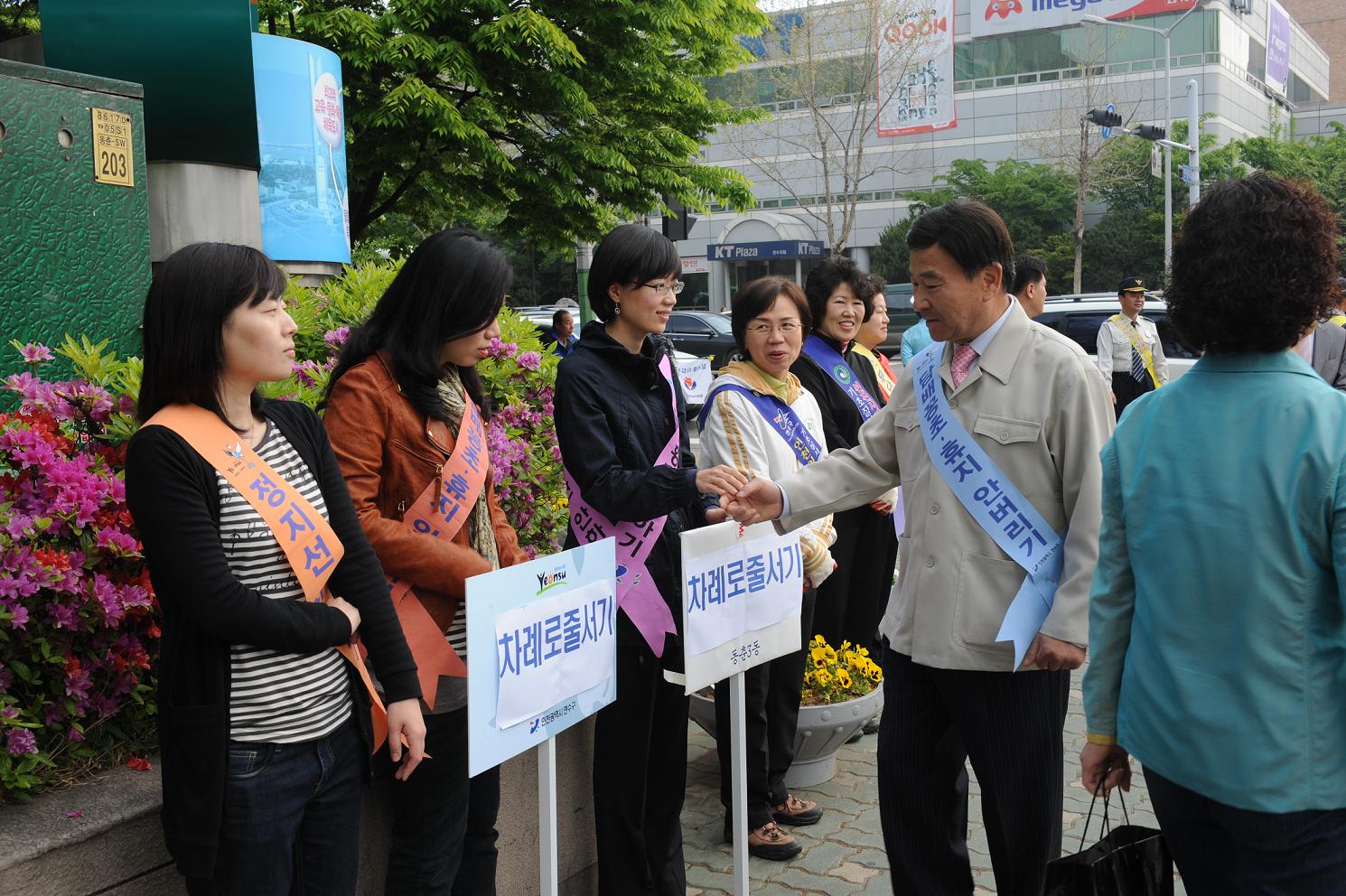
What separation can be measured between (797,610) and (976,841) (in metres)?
1.27

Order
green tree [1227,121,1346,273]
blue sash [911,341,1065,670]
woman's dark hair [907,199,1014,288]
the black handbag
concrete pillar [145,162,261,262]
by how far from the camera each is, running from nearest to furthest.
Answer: the black handbag
blue sash [911,341,1065,670]
woman's dark hair [907,199,1014,288]
concrete pillar [145,162,261,262]
green tree [1227,121,1346,273]

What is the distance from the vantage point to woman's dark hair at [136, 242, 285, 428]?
2.09 metres

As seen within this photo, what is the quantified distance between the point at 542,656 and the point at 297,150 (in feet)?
17.5

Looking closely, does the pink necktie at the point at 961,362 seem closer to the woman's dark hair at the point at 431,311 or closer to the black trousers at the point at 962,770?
the black trousers at the point at 962,770

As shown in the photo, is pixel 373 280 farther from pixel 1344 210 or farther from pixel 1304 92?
pixel 1304 92

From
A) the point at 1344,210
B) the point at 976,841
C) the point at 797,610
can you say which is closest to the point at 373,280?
the point at 797,610

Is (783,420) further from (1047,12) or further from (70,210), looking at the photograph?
(1047,12)

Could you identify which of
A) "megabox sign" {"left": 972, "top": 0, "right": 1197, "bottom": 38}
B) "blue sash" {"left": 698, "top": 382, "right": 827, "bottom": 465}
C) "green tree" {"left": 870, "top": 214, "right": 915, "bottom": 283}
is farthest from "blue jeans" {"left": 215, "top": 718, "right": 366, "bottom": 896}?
"megabox sign" {"left": 972, "top": 0, "right": 1197, "bottom": 38}

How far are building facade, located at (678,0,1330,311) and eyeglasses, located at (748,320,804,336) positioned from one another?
119 feet

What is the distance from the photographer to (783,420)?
416 centimetres

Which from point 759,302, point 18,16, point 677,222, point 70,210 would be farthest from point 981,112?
point 70,210

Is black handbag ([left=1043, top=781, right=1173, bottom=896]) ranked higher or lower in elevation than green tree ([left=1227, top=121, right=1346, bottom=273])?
lower

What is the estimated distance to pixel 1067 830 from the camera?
420 cm

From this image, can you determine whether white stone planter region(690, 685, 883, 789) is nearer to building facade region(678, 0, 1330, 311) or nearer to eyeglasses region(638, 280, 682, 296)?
eyeglasses region(638, 280, 682, 296)
